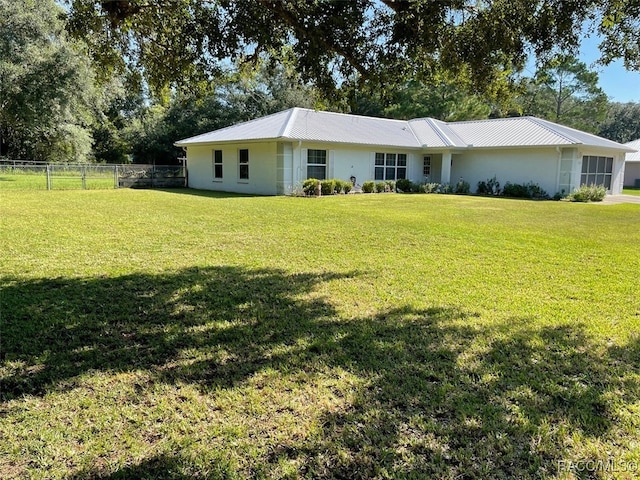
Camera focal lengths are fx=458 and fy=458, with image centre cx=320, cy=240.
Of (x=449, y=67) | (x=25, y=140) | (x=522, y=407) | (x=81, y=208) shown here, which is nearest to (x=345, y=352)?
(x=522, y=407)

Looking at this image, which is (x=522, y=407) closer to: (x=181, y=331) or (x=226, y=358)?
(x=226, y=358)

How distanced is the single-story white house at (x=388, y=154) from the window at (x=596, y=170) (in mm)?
51

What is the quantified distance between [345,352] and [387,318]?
3.20 ft

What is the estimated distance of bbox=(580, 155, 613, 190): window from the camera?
23.0 meters


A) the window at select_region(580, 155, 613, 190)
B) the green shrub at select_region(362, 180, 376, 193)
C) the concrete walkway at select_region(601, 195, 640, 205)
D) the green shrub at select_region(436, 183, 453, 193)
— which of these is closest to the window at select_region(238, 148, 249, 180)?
the green shrub at select_region(362, 180, 376, 193)

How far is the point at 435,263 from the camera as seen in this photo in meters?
7.17

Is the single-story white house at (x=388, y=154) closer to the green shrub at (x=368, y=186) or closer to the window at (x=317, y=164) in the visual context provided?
the window at (x=317, y=164)

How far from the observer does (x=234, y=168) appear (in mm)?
23062

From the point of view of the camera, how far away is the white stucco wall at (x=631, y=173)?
36.9m

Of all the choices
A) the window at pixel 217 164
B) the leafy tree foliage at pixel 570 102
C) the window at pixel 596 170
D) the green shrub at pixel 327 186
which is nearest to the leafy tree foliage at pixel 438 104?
the leafy tree foliage at pixel 570 102

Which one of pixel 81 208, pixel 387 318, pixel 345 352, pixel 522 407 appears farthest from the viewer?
pixel 81 208

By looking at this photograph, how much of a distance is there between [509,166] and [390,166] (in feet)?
20.1

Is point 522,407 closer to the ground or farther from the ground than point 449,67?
closer to the ground

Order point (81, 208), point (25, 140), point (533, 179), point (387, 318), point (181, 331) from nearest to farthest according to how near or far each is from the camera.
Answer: point (181, 331), point (387, 318), point (81, 208), point (533, 179), point (25, 140)
